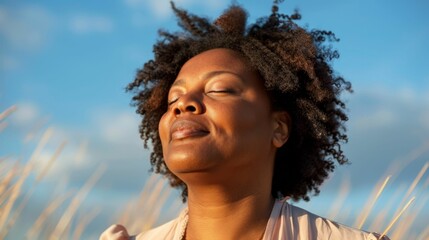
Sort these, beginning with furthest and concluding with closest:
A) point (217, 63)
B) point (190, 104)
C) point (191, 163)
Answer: point (217, 63) < point (190, 104) < point (191, 163)

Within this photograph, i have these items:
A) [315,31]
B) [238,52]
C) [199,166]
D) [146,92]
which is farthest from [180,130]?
[315,31]

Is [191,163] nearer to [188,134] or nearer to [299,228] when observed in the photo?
[188,134]

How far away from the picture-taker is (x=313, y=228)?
3580 millimetres

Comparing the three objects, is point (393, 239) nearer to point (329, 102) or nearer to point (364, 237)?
point (364, 237)

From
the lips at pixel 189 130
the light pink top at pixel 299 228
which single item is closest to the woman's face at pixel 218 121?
the lips at pixel 189 130

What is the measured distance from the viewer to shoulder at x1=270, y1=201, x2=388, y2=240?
3502 millimetres

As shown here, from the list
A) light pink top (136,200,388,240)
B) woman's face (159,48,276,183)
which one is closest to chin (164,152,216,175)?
woman's face (159,48,276,183)

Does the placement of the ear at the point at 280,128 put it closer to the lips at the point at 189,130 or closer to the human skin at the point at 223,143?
the human skin at the point at 223,143

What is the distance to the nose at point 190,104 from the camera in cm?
339

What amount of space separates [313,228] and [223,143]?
0.77m

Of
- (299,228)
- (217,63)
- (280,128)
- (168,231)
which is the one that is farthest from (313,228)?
(217,63)

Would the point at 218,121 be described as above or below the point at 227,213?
above

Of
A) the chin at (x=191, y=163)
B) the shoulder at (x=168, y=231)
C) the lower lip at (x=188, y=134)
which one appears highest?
the lower lip at (x=188, y=134)

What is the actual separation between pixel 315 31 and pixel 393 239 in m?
1.49
